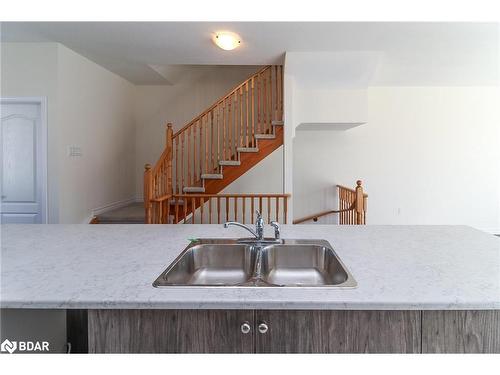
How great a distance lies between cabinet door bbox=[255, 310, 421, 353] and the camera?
94cm

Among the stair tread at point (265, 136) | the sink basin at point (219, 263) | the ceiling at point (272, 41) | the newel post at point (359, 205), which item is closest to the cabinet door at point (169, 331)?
the sink basin at point (219, 263)

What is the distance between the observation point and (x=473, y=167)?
19.2 ft

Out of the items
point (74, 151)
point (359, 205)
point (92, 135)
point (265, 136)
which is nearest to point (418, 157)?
point (359, 205)

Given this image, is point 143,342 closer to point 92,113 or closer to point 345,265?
point 345,265

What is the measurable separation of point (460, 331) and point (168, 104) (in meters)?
5.91

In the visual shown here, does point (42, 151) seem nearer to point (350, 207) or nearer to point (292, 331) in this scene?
point (292, 331)

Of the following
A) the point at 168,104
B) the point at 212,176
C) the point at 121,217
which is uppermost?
the point at 168,104

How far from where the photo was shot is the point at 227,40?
338cm

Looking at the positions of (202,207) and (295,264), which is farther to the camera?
(202,207)

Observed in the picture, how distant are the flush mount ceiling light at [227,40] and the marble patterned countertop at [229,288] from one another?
2.41 metres

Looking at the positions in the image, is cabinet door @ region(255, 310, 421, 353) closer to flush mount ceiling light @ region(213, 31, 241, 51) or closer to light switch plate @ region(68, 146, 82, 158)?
flush mount ceiling light @ region(213, 31, 241, 51)

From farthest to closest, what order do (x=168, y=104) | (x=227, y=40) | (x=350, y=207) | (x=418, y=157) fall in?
1. (x=168, y=104)
2. (x=418, y=157)
3. (x=350, y=207)
4. (x=227, y=40)

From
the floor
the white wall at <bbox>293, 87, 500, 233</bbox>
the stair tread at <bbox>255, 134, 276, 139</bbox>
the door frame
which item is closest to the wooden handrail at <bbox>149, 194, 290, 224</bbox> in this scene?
the floor

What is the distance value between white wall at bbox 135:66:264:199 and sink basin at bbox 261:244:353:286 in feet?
16.3
